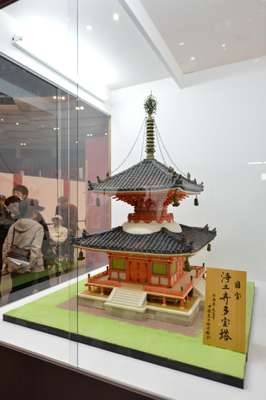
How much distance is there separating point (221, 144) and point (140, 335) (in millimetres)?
969

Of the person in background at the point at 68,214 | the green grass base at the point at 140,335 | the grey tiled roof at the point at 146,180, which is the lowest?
the green grass base at the point at 140,335

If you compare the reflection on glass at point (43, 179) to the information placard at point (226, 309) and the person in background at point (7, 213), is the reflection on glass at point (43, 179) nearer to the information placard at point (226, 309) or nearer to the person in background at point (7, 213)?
the person in background at point (7, 213)

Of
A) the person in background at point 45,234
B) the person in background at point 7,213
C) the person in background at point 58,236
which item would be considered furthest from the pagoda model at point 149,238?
the person in background at point 7,213

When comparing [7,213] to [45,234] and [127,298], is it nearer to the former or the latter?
[45,234]

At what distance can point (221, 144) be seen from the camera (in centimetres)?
131

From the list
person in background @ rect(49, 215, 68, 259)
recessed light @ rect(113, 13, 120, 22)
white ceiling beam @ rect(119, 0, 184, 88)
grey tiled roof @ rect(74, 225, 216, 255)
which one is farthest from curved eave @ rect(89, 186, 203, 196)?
recessed light @ rect(113, 13, 120, 22)

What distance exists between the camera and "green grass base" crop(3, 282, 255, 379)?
1.05 metres

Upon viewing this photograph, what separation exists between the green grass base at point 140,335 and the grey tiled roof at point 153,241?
31 centimetres

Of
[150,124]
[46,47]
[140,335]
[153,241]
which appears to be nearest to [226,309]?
[140,335]

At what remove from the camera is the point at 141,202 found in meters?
1.71

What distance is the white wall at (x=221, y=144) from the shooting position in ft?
3.88

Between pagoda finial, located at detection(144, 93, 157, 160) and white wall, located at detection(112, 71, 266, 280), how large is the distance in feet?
0.11

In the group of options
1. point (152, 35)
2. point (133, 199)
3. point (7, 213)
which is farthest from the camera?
point (7, 213)

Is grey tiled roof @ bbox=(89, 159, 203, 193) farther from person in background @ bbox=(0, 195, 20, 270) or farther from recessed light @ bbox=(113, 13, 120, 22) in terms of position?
recessed light @ bbox=(113, 13, 120, 22)
